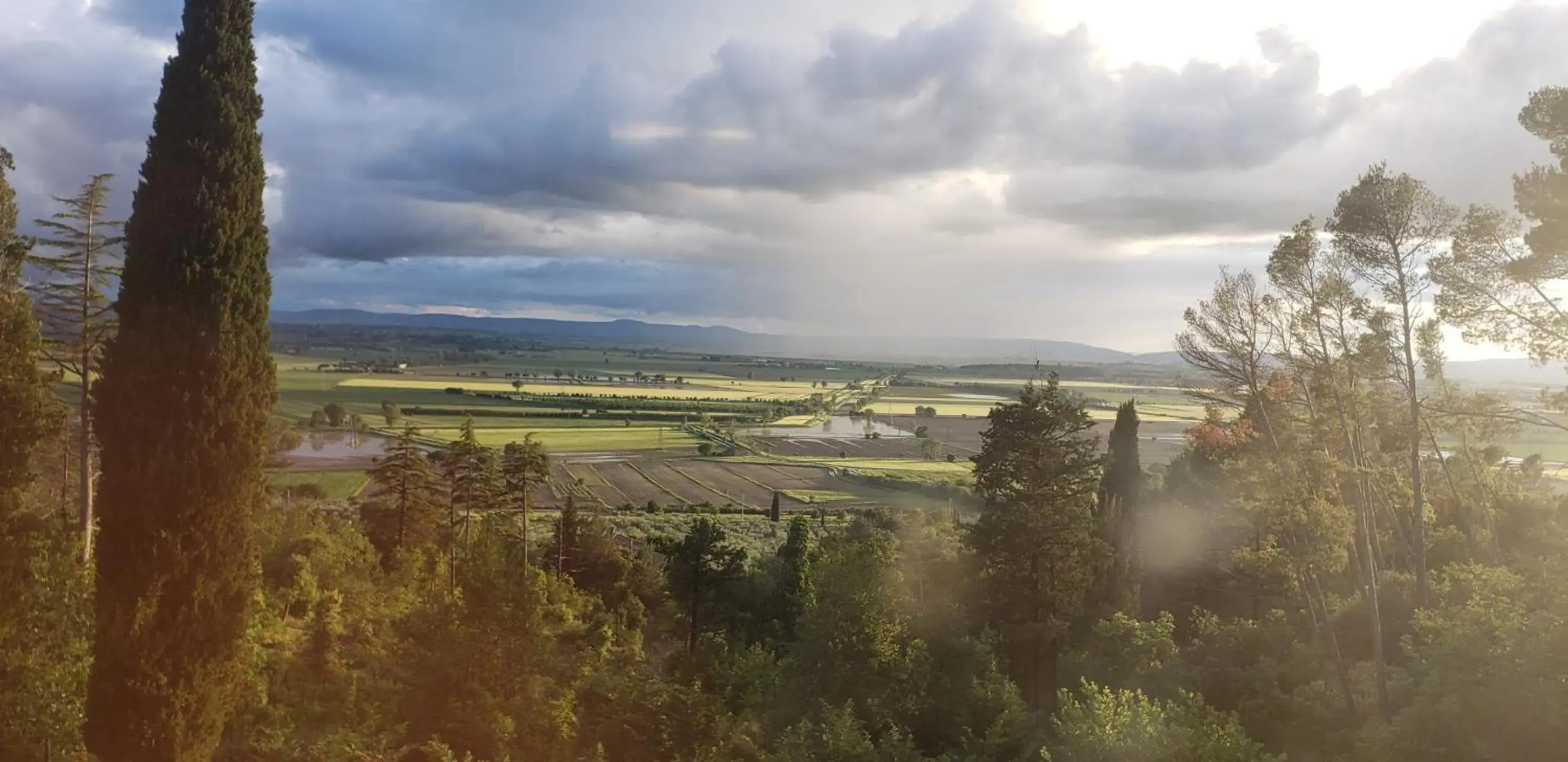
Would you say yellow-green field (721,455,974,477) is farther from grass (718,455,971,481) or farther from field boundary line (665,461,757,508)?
field boundary line (665,461,757,508)

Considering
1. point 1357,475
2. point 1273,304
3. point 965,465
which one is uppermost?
point 1273,304

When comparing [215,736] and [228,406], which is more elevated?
[228,406]

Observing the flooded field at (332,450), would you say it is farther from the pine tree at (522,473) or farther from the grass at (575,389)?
the grass at (575,389)

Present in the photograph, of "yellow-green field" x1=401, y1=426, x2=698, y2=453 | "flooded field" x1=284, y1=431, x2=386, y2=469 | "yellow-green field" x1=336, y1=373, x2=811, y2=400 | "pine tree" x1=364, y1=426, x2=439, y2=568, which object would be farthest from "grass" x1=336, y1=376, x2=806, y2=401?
"pine tree" x1=364, y1=426, x2=439, y2=568

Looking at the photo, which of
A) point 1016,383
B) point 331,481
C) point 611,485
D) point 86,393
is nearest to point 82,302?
point 86,393

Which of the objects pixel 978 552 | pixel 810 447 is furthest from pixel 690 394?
pixel 978 552

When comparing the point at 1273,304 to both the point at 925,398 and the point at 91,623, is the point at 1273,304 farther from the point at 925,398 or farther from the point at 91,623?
Result: the point at 925,398
